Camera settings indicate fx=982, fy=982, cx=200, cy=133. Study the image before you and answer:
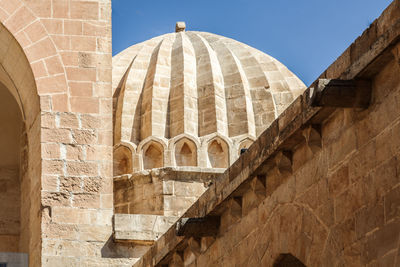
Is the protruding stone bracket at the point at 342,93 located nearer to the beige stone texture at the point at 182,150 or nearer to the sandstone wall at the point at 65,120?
the beige stone texture at the point at 182,150

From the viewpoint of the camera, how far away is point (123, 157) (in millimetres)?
18984

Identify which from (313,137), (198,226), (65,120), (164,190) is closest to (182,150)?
(164,190)

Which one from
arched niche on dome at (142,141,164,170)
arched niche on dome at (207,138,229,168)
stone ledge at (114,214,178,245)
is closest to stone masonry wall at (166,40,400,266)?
stone ledge at (114,214,178,245)

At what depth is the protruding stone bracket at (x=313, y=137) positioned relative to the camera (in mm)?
6156

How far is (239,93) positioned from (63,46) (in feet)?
30.8

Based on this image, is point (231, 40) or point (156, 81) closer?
point (156, 81)

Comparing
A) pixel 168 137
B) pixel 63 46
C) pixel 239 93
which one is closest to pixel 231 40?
pixel 239 93

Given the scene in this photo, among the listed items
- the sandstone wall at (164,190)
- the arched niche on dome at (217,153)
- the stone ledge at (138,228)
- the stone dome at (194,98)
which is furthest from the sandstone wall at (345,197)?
the stone dome at (194,98)

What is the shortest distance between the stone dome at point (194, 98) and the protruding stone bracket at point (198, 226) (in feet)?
33.1

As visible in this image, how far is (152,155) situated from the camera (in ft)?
62.1

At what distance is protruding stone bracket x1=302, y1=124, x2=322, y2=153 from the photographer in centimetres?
616

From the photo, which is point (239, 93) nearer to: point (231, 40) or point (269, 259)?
point (231, 40)

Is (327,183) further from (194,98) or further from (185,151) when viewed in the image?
(194,98)

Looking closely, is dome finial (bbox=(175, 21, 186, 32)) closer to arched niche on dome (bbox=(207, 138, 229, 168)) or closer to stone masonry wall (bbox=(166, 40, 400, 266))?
arched niche on dome (bbox=(207, 138, 229, 168))
